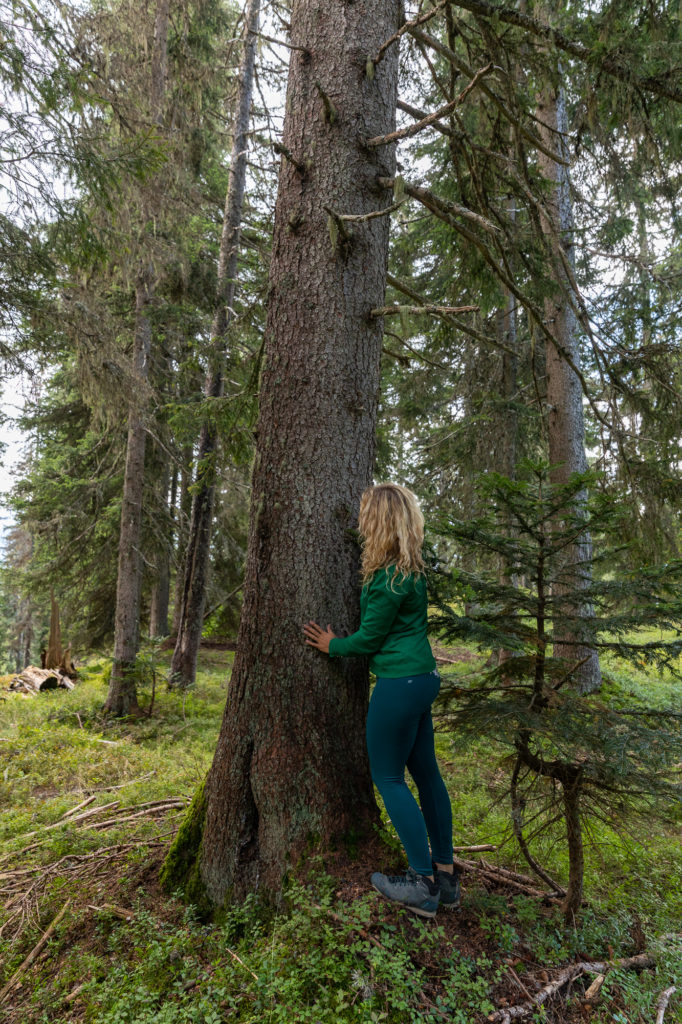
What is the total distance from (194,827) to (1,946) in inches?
42.2

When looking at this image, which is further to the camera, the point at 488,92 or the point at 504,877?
the point at 504,877

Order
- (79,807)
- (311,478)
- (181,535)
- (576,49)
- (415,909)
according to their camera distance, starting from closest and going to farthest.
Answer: (415,909)
(311,478)
(576,49)
(79,807)
(181,535)

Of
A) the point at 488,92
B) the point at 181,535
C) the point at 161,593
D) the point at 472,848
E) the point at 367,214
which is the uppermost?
the point at 488,92

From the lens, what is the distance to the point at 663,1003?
7.55ft

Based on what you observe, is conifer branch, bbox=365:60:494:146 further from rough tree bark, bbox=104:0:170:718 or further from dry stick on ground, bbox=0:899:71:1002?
rough tree bark, bbox=104:0:170:718

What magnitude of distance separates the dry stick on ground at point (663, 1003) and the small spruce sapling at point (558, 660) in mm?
530

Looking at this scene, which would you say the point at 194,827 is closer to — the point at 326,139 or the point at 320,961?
the point at 320,961

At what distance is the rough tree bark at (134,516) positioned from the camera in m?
7.96

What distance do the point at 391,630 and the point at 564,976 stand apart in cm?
162

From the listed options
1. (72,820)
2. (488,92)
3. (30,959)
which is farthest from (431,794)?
(488,92)

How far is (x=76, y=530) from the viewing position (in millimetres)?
10930

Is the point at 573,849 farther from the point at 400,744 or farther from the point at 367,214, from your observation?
the point at 367,214

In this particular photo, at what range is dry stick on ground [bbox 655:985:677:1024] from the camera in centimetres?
224

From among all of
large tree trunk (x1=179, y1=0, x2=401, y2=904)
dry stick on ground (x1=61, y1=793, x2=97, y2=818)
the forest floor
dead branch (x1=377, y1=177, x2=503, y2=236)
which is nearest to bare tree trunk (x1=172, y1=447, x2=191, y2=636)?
dry stick on ground (x1=61, y1=793, x2=97, y2=818)
